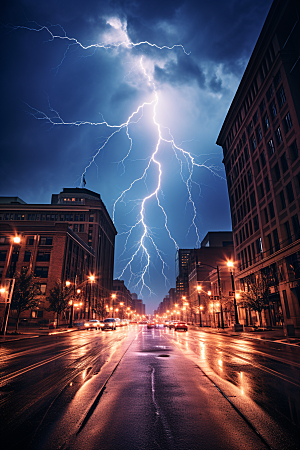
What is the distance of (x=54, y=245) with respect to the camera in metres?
62.8

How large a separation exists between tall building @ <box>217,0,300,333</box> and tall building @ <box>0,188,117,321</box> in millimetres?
30356

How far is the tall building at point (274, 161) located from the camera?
33.8 meters

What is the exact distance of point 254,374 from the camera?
8.94 m

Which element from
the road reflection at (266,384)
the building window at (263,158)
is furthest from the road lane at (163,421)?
the building window at (263,158)

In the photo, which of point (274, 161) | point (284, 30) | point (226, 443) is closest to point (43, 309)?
point (274, 161)

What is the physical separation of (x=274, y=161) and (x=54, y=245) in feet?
159

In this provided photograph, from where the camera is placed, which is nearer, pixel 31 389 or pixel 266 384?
pixel 31 389

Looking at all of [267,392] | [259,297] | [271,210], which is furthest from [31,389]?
[271,210]

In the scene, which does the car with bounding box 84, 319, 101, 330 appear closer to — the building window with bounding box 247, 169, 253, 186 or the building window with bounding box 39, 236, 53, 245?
the building window with bounding box 39, 236, 53, 245

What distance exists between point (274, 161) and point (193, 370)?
3691cm

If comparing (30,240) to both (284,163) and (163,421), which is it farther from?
(163,421)

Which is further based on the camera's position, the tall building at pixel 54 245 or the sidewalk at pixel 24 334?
the tall building at pixel 54 245

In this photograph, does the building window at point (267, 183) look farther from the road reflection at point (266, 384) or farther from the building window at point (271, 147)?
the road reflection at point (266, 384)

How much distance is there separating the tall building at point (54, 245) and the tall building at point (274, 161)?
30356mm
